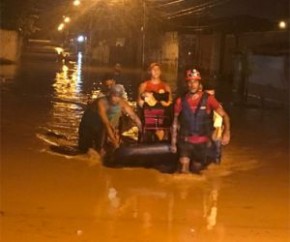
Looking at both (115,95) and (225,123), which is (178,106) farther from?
(115,95)

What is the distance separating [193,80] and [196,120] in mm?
568

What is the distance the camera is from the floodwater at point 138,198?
21.9 ft

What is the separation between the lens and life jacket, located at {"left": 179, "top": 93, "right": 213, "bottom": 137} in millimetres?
9039

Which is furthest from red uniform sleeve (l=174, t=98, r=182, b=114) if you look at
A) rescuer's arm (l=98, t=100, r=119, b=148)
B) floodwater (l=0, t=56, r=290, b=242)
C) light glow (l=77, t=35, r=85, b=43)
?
light glow (l=77, t=35, r=85, b=43)

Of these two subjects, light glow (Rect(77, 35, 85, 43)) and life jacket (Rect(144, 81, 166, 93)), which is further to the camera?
light glow (Rect(77, 35, 85, 43))

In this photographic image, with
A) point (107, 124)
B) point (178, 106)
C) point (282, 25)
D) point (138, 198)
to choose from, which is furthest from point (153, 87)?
point (282, 25)

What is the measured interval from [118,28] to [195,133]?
50.7m

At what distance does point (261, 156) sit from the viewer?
11.9 m

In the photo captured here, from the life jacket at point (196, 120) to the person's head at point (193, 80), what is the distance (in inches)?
5.3

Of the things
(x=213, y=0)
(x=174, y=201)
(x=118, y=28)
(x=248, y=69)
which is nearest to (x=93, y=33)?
(x=118, y=28)

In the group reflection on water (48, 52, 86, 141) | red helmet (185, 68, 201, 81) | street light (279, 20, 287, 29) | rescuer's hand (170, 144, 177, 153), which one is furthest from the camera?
street light (279, 20, 287, 29)

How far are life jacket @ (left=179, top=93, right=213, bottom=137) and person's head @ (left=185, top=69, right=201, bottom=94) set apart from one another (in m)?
0.13

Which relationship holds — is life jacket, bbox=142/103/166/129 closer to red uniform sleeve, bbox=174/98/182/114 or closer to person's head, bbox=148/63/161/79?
person's head, bbox=148/63/161/79

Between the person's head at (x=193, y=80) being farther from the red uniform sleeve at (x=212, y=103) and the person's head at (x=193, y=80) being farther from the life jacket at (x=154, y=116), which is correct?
the life jacket at (x=154, y=116)
